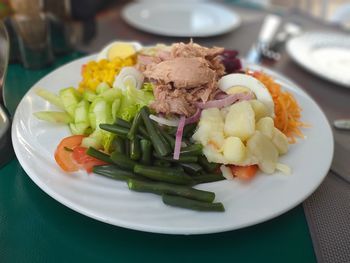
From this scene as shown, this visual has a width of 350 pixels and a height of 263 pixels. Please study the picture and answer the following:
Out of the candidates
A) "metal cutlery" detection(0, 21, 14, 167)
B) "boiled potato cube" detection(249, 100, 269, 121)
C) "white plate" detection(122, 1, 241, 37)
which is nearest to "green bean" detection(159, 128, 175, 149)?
"boiled potato cube" detection(249, 100, 269, 121)

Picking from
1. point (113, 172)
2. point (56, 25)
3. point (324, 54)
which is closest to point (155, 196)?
point (113, 172)

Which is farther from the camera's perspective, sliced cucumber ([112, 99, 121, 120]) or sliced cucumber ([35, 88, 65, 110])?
sliced cucumber ([35, 88, 65, 110])

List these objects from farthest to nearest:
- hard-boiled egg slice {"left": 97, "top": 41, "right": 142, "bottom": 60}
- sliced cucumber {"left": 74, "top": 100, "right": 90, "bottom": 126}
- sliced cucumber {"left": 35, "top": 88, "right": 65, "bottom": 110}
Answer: hard-boiled egg slice {"left": 97, "top": 41, "right": 142, "bottom": 60}, sliced cucumber {"left": 35, "top": 88, "right": 65, "bottom": 110}, sliced cucumber {"left": 74, "top": 100, "right": 90, "bottom": 126}

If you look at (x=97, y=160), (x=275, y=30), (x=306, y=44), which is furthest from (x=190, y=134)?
(x=275, y=30)

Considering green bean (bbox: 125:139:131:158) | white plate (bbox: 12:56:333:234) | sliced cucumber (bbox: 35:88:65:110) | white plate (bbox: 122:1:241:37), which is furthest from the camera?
white plate (bbox: 122:1:241:37)

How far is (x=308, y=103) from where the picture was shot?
158 centimetres

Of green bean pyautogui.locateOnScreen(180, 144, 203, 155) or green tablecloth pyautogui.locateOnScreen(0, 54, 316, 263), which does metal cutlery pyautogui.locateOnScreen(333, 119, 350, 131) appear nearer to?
green tablecloth pyautogui.locateOnScreen(0, 54, 316, 263)

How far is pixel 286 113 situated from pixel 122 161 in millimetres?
658

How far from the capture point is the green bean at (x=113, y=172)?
111 centimetres

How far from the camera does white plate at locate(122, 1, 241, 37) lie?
2340 millimetres

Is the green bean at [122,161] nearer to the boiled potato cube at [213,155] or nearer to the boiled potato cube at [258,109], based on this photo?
the boiled potato cube at [213,155]

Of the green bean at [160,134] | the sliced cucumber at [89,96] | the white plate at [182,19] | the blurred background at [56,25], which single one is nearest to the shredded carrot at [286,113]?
the green bean at [160,134]

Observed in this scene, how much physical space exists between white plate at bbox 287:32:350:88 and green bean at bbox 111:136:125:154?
1205mm

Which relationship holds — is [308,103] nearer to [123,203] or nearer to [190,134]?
[190,134]
